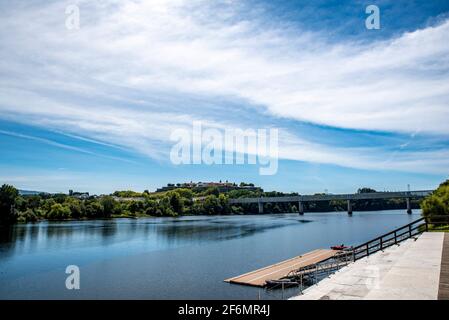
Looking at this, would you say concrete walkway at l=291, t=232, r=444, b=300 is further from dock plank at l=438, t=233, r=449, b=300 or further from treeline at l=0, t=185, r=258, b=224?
treeline at l=0, t=185, r=258, b=224

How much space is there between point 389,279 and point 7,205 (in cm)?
13197

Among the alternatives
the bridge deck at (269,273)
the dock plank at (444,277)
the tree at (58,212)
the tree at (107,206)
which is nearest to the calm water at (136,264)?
the bridge deck at (269,273)

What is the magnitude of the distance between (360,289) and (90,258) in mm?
51844

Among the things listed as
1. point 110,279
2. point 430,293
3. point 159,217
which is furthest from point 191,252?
point 159,217

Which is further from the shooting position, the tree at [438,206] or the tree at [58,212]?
the tree at [58,212]

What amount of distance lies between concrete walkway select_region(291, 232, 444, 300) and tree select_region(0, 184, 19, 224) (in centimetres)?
12620

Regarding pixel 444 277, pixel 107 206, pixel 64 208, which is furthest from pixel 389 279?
pixel 107 206

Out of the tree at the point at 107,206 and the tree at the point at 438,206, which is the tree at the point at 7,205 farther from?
the tree at the point at 438,206

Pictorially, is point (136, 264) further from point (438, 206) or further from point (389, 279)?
point (438, 206)

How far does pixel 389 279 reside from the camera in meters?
19.0

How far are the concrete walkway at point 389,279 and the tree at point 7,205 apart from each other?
12620cm

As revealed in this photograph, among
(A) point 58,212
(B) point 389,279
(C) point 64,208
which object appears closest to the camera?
(B) point 389,279

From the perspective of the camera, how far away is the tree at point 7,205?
392 feet

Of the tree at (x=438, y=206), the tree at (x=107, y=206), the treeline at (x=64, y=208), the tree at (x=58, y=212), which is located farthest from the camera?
the tree at (x=107, y=206)
